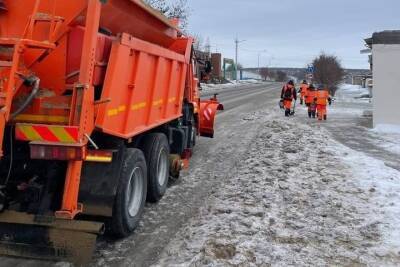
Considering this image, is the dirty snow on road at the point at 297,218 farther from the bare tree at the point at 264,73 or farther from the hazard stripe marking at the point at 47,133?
the bare tree at the point at 264,73

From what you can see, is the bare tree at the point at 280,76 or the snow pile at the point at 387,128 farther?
the bare tree at the point at 280,76

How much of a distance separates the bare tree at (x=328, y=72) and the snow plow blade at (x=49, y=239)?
43968mm

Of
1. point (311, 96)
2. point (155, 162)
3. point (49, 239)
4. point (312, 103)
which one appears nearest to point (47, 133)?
point (49, 239)

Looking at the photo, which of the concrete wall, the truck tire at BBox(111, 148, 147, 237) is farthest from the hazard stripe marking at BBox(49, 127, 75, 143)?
the concrete wall

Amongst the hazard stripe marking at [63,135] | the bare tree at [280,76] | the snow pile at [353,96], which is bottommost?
the hazard stripe marking at [63,135]

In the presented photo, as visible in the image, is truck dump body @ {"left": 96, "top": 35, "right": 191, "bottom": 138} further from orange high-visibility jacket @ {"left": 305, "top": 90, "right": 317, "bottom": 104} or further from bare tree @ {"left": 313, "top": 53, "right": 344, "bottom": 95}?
bare tree @ {"left": 313, "top": 53, "right": 344, "bottom": 95}

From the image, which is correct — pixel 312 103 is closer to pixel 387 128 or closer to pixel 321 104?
pixel 321 104

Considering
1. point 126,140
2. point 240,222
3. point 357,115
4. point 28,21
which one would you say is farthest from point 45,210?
point 357,115

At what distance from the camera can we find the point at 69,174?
14.9 ft

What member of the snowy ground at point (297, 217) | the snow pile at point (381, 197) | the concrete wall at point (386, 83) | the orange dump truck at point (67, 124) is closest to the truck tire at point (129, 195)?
the orange dump truck at point (67, 124)

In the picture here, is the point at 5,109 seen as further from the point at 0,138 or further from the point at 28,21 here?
the point at 28,21

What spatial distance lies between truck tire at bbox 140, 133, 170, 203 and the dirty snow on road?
73 centimetres

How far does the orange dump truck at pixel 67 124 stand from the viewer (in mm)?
4461

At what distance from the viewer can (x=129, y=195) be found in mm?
5676
